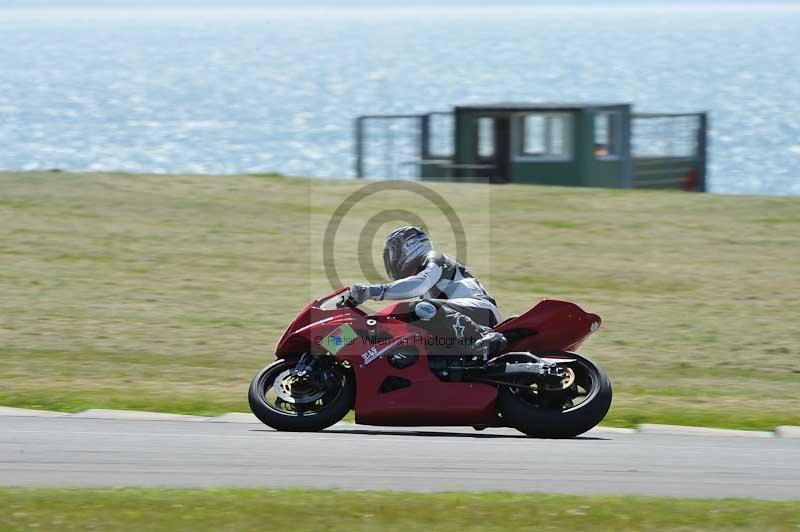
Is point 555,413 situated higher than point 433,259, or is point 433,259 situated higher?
point 433,259

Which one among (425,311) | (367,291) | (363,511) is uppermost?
(367,291)

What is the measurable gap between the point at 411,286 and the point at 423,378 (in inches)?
29.8

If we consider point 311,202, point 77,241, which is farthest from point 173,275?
point 311,202

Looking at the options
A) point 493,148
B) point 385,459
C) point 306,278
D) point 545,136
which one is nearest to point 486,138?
point 493,148

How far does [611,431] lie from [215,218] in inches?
712

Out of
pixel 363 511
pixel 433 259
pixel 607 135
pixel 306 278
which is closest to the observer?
pixel 363 511

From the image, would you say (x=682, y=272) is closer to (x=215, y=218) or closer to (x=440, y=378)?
(x=215, y=218)

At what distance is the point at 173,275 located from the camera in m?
23.5

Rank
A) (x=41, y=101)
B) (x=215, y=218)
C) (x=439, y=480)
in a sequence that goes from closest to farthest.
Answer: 1. (x=439, y=480)
2. (x=215, y=218)
3. (x=41, y=101)

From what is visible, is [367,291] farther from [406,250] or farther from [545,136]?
[545,136]

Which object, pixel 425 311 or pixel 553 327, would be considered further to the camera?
pixel 553 327

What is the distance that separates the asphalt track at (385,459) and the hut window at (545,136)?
23167mm

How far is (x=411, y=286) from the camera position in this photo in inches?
457

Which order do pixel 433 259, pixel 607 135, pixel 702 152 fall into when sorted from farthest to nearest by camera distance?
pixel 702 152, pixel 607 135, pixel 433 259
